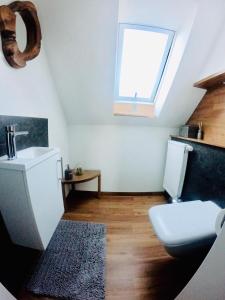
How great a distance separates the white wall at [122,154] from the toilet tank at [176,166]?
0.27m

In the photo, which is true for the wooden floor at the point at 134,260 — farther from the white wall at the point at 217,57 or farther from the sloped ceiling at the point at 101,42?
the white wall at the point at 217,57

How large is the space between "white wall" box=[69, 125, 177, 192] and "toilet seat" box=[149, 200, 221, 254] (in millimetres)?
1052

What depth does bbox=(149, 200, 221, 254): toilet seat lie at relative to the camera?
3.13 ft

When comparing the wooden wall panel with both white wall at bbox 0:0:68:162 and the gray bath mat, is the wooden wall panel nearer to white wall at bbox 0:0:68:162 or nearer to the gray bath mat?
the gray bath mat

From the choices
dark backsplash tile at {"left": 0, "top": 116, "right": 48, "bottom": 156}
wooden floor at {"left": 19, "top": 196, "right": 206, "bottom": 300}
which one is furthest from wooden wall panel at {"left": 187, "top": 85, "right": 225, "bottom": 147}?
dark backsplash tile at {"left": 0, "top": 116, "right": 48, "bottom": 156}

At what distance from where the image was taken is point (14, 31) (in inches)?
38.1

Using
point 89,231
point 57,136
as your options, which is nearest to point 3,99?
point 57,136

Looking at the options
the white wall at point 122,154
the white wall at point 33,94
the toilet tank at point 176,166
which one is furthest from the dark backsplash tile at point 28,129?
the toilet tank at point 176,166

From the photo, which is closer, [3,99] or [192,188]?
[3,99]

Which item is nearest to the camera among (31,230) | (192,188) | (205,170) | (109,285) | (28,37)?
(31,230)

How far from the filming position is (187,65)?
1.51 meters

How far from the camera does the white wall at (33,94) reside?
3.38 feet

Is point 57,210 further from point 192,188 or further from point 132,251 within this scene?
point 192,188

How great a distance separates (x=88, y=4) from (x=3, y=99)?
0.95m
